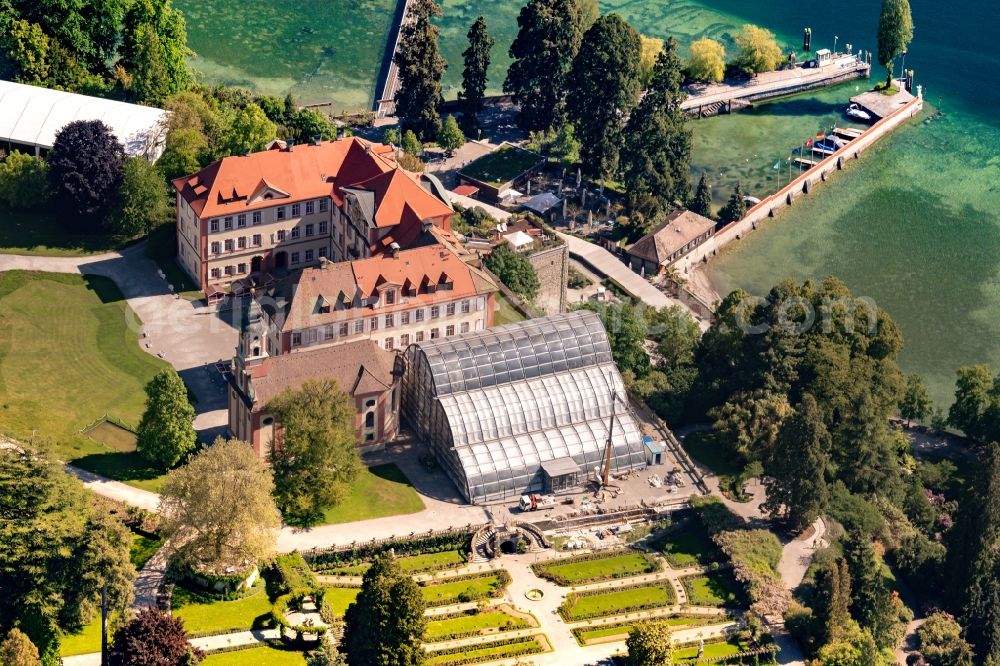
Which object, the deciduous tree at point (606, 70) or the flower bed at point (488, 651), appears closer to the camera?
the flower bed at point (488, 651)

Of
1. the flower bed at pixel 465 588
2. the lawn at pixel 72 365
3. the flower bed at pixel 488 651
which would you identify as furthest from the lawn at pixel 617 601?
the lawn at pixel 72 365

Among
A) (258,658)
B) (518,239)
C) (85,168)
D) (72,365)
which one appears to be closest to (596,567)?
(258,658)

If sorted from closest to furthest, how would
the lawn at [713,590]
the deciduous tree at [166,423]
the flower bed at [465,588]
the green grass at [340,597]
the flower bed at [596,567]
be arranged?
the green grass at [340,597], the flower bed at [465,588], the flower bed at [596,567], the lawn at [713,590], the deciduous tree at [166,423]

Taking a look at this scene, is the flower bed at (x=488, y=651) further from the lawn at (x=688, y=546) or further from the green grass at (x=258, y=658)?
the lawn at (x=688, y=546)

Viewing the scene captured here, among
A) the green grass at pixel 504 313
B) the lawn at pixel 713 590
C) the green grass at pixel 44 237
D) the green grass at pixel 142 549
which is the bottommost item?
the lawn at pixel 713 590

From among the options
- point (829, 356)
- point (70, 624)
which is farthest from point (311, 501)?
point (829, 356)

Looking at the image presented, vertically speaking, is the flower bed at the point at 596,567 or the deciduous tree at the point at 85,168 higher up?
the deciduous tree at the point at 85,168

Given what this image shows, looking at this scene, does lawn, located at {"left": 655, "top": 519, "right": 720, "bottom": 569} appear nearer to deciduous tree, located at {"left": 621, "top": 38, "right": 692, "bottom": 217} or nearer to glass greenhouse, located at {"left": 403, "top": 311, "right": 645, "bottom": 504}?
glass greenhouse, located at {"left": 403, "top": 311, "right": 645, "bottom": 504}
